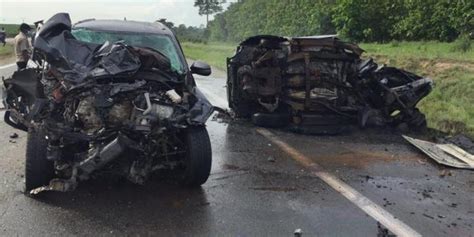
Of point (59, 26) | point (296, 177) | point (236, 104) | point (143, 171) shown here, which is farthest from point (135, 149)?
point (236, 104)

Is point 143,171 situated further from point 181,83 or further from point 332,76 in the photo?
point 332,76

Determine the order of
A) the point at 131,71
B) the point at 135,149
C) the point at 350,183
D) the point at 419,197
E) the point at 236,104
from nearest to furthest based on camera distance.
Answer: the point at 135,149 < the point at 131,71 < the point at 419,197 < the point at 350,183 < the point at 236,104

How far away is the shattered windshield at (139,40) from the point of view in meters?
6.45

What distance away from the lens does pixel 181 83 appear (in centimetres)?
566

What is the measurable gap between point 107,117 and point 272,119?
4.91m

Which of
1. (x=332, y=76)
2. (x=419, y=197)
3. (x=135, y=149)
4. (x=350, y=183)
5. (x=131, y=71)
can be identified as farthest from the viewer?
(x=332, y=76)

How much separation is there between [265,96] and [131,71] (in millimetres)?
4411

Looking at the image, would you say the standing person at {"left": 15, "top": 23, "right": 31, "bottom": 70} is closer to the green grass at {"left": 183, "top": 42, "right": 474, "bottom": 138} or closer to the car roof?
the car roof

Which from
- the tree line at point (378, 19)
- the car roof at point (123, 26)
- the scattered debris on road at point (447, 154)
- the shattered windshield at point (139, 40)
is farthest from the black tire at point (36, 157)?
the tree line at point (378, 19)

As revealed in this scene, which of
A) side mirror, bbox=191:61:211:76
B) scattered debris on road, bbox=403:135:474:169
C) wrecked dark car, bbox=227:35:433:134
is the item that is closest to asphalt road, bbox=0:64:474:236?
scattered debris on road, bbox=403:135:474:169

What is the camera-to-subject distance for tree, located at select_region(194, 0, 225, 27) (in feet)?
358

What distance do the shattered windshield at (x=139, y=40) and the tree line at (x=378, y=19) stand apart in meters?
18.8

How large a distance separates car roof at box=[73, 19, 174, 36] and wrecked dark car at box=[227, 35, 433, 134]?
97.3 inches

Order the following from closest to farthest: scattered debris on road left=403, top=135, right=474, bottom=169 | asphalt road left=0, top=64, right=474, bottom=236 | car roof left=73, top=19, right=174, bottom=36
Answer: asphalt road left=0, top=64, right=474, bottom=236
car roof left=73, top=19, right=174, bottom=36
scattered debris on road left=403, top=135, right=474, bottom=169
